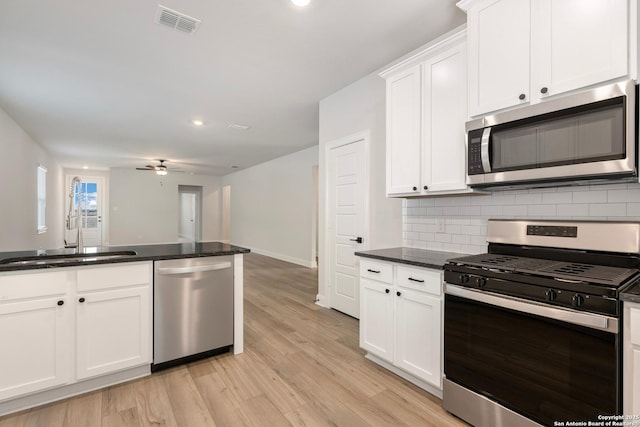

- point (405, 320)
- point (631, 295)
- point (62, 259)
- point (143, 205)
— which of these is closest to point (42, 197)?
point (143, 205)

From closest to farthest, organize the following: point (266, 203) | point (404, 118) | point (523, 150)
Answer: point (523, 150)
point (404, 118)
point (266, 203)

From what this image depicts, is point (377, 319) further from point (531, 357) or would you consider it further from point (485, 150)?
point (485, 150)

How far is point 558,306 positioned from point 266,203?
7.73 m

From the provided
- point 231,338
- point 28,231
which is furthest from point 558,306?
point 28,231

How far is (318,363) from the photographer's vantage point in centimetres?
251

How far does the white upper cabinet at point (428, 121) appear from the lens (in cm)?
217

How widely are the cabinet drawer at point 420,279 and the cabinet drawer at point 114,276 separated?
1851mm

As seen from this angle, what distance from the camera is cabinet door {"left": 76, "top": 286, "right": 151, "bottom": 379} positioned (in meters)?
2.01

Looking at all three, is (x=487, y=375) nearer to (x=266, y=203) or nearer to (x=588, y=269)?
(x=588, y=269)

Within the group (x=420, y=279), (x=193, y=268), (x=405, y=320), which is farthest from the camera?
(x=193, y=268)

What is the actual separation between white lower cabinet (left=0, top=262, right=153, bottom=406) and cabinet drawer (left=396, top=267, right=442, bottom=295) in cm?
→ 185

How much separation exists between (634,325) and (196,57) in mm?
3562

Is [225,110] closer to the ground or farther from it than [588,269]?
farther from it

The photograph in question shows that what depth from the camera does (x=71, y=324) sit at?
6.43 ft
